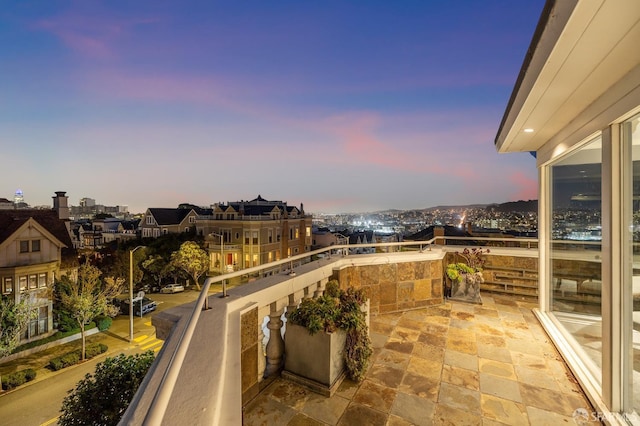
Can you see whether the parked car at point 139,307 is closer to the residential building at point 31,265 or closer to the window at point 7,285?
the residential building at point 31,265

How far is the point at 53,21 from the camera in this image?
11.6 metres

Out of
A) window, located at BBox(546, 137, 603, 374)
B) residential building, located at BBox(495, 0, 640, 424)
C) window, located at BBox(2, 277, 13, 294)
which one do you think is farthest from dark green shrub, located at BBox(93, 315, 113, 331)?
window, located at BBox(546, 137, 603, 374)

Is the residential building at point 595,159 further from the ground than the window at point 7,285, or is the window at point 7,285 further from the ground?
the residential building at point 595,159

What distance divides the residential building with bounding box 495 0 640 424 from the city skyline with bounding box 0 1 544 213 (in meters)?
2.36

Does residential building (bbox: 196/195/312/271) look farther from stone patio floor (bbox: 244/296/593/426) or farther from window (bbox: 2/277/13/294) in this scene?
stone patio floor (bbox: 244/296/593/426)

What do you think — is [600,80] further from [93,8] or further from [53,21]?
[53,21]

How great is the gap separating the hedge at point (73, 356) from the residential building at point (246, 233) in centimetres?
1406

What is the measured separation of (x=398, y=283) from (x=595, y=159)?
331cm

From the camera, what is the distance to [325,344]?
2.74m


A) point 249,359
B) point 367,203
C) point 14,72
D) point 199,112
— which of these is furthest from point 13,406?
point 367,203

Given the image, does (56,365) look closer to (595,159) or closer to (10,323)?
(10,323)

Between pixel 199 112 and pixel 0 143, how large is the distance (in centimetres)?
2637

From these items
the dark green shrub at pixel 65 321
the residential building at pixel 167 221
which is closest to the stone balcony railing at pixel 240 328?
the dark green shrub at pixel 65 321

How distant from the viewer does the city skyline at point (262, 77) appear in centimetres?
1000
